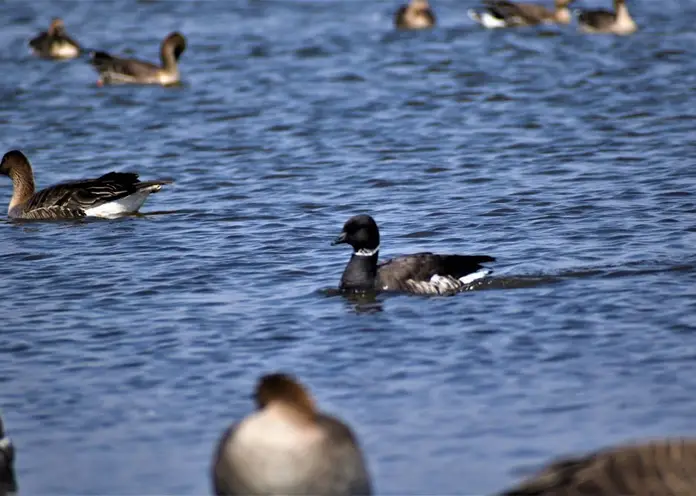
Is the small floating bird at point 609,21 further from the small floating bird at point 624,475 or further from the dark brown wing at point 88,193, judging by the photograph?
the small floating bird at point 624,475

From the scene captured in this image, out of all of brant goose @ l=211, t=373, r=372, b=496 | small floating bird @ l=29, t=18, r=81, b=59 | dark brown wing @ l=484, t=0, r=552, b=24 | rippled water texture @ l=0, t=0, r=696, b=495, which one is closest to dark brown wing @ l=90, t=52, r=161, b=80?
rippled water texture @ l=0, t=0, r=696, b=495

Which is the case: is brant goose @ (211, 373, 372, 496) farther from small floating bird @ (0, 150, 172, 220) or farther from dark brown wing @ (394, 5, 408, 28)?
dark brown wing @ (394, 5, 408, 28)

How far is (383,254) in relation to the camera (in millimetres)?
14242

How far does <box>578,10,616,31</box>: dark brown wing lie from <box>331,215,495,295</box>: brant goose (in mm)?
19671

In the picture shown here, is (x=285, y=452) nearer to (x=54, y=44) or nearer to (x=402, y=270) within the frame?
(x=402, y=270)

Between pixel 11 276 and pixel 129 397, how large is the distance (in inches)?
185

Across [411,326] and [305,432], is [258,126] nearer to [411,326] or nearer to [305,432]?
[411,326]

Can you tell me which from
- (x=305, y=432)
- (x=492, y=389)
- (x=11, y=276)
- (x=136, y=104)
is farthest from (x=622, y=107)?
(x=305, y=432)

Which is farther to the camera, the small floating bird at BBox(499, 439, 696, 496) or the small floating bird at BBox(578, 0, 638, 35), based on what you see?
the small floating bird at BBox(578, 0, 638, 35)

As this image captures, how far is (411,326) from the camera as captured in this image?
1121cm

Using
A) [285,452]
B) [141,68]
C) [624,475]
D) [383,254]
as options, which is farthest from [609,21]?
[285,452]

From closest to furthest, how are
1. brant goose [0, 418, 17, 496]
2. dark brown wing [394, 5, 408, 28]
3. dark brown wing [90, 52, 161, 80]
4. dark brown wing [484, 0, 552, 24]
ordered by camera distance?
brant goose [0, 418, 17, 496] < dark brown wing [90, 52, 161, 80] < dark brown wing [484, 0, 552, 24] < dark brown wing [394, 5, 408, 28]

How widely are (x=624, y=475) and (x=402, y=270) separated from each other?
6516 millimetres

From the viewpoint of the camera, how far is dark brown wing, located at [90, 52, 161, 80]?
26594mm
